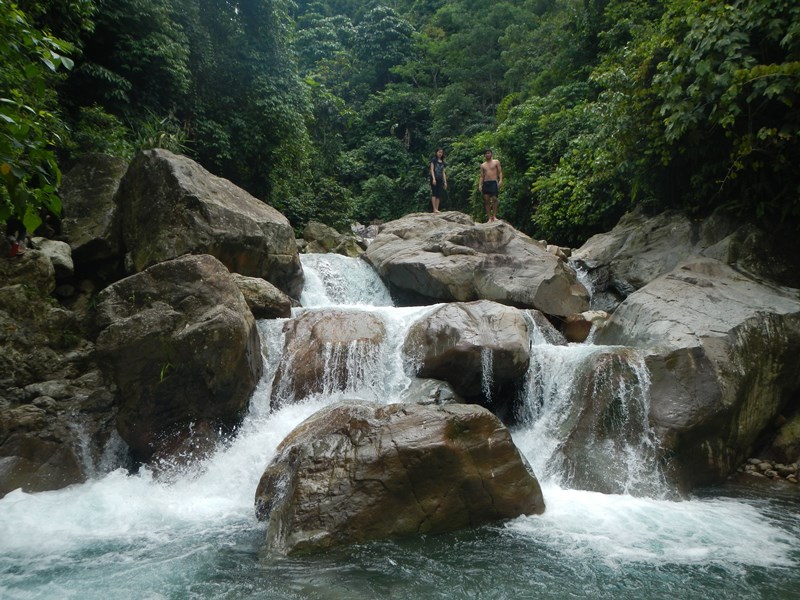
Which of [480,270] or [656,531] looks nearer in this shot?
[656,531]

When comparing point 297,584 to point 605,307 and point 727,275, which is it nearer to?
point 727,275

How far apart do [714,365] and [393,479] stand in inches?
184

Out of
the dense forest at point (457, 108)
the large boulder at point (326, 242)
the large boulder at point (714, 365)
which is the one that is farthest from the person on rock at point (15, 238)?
the large boulder at point (714, 365)

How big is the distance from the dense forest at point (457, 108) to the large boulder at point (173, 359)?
5.88 feet

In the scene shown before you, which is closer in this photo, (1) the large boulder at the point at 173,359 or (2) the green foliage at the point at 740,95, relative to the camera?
(1) the large boulder at the point at 173,359

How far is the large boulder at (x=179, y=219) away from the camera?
31.5 ft

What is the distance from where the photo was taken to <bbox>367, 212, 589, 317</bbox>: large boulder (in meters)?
11.6

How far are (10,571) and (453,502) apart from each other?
421 cm

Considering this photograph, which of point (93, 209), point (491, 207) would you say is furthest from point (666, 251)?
point (93, 209)

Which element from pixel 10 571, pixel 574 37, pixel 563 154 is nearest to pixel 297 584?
pixel 10 571

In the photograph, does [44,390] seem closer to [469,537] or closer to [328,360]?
[328,360]

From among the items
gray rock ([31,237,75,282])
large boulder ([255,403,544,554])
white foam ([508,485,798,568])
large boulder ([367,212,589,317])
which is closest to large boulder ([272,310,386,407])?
large boulder ([255,403,544,554])

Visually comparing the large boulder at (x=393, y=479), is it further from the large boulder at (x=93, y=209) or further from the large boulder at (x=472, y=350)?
the large boulder at (x=93, y=209)

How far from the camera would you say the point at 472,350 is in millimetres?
8273
